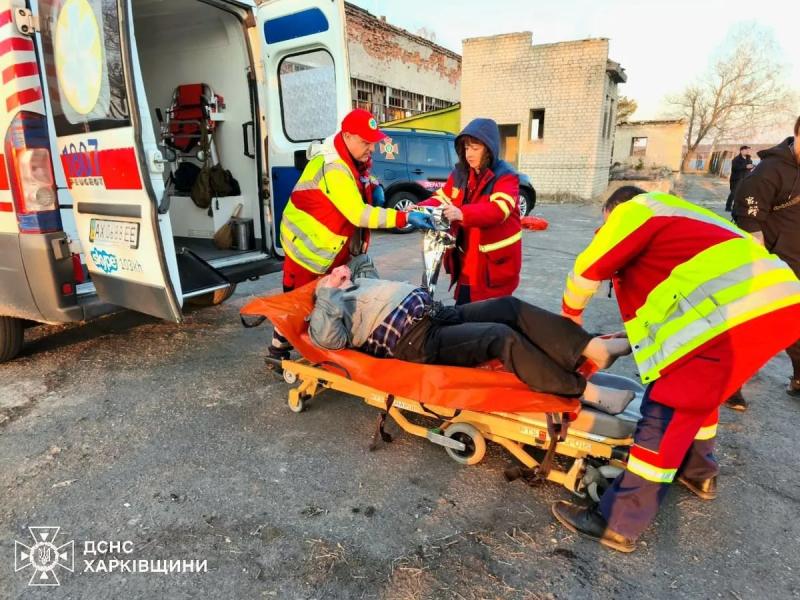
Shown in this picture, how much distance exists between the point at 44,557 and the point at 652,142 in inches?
1311

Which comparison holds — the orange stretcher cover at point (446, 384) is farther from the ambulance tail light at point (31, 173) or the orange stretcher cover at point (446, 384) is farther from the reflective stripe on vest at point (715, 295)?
the ambulance tail light at point (31, 173)

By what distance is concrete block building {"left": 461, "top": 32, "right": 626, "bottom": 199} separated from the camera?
17234mm

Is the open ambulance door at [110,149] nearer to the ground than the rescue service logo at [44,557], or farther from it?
farther from it

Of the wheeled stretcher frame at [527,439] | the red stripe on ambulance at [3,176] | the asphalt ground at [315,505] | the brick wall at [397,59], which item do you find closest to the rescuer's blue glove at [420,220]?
the wheeled stretcher frame at [527,439]

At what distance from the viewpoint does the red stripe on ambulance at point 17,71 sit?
286 cm

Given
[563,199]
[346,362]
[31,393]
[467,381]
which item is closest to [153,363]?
[31,393]

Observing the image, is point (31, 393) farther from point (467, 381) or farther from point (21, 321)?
point (467, 381)

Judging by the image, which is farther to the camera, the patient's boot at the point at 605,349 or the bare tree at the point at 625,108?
the bare tree at the point at 625,108

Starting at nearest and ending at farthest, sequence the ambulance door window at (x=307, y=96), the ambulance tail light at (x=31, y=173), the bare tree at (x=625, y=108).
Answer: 1. the ambulance tail light at (x=31, y=173)
2. the ambulance door window at (x=307, y=96)
3. the bare tree at (x=625, y=108)

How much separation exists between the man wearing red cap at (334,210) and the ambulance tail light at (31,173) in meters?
1.41

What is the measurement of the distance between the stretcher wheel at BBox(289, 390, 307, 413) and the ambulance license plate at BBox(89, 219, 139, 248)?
1.26 meters

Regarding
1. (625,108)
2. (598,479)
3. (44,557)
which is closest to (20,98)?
(44,557)

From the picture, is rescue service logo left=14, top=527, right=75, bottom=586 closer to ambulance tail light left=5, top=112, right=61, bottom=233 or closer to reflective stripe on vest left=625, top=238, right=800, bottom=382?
ambulance tail light left=5, top=112, right=61, bottom=233

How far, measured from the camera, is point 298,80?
4.23 meters
